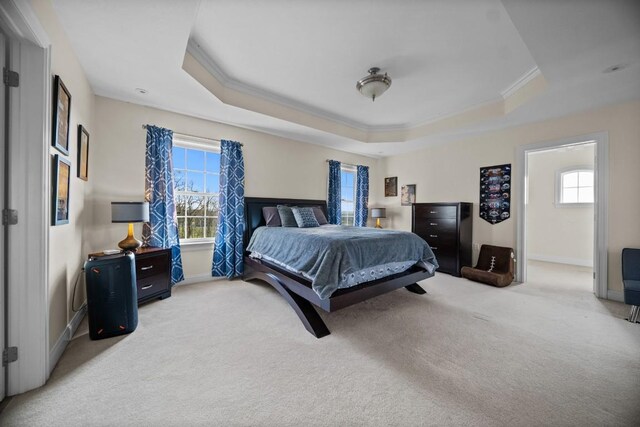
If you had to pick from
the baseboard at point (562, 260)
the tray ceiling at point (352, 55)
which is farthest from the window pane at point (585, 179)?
the tray ceiling at point (352, 55)

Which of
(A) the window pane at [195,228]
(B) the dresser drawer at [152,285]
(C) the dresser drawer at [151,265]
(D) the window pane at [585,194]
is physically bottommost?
(B) the dresser drawer at [152,285]

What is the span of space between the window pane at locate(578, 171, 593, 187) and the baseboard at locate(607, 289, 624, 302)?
2971 millimetres

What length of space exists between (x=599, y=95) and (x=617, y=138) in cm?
69

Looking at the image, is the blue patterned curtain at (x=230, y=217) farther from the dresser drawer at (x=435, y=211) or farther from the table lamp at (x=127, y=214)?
the dresser drawer at (x=435, y=211)

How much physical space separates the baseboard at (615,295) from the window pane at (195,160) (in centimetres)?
603

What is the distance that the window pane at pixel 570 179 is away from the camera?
4.95 metres

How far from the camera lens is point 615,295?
9.73 feet

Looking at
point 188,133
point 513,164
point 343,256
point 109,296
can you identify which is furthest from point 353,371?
point 513,164

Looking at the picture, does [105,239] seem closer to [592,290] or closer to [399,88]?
[399,88]

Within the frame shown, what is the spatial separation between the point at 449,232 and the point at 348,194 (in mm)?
2382

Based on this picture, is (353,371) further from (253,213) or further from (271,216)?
(253,213)

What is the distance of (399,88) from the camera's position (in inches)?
125

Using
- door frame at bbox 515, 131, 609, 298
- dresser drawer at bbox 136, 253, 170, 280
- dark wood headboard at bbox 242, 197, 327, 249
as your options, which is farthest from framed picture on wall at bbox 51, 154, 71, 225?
door frame at bbox 515, 131, 609, 298

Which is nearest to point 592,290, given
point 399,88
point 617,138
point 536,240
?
point 617,138
